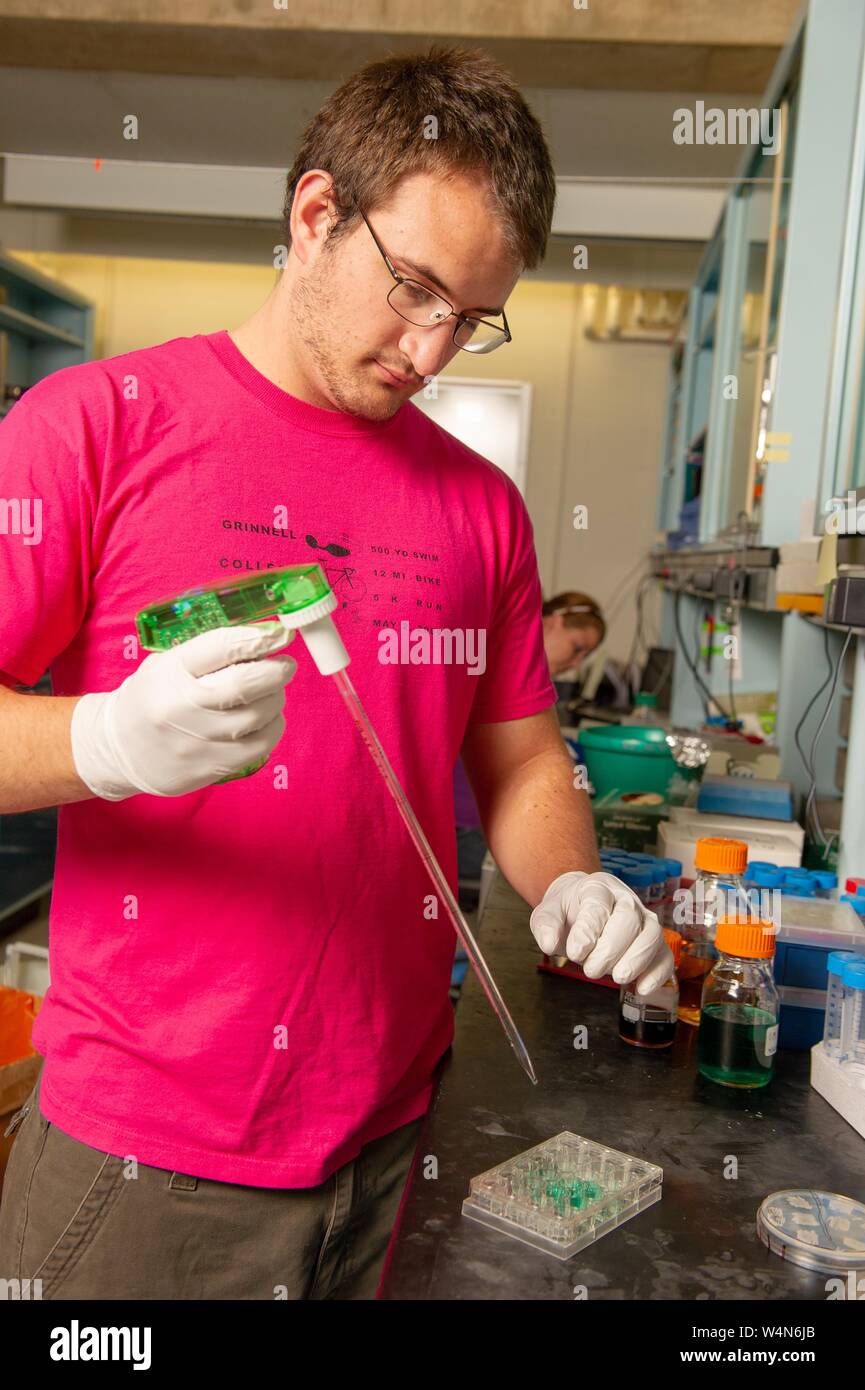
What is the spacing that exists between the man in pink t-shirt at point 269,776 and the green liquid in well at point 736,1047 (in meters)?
0.11

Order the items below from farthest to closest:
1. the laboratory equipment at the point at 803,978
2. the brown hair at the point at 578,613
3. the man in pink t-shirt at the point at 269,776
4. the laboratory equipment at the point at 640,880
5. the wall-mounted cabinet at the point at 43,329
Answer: the wall-mounted cabinet at the point at 43,329 → the brown hair at the point at 578,613 → the laboratory equipment at the point at 640,880 → the laboratory equipment at the point at 803,978 → the man in pink t-shirt at the point at 269,776

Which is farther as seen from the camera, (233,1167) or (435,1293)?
(233,1167)

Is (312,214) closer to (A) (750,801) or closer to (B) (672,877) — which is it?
(B) (672,877)

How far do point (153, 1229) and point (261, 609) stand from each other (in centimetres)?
59

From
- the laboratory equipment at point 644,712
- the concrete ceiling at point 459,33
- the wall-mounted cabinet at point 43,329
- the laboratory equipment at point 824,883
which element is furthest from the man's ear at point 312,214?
the wall-mounted cabinet at point 43,329

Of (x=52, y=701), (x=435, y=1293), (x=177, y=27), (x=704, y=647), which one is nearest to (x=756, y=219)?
(x=704, y=647)

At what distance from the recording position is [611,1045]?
1248 millimetres

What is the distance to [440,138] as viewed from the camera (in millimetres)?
1043

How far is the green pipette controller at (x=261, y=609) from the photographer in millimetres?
905

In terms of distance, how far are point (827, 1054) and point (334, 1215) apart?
533mm

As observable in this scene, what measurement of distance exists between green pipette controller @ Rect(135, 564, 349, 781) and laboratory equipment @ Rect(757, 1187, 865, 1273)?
1.87 ft

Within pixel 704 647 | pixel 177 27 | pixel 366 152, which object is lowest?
pixel 704 647

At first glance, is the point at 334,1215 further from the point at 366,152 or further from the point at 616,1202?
the point at 366,152

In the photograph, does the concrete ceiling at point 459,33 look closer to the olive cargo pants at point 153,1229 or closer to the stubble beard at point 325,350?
the stubble beard at point 325,350
